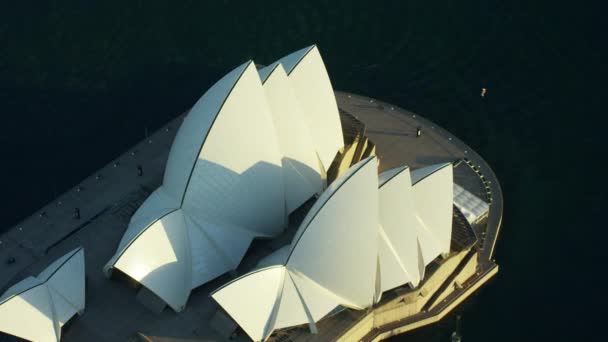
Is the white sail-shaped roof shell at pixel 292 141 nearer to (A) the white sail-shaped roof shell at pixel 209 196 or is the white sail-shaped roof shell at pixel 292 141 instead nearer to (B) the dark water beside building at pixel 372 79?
(A) the white sail-shaped roof shell at pixel 209 196

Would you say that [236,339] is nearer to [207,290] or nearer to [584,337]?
[207,290]

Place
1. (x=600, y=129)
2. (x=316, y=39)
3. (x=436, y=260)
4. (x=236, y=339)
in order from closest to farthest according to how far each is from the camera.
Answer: (x=236, y=339), (x=436, y=260), (x=600, y=129), (x=316, y=39)

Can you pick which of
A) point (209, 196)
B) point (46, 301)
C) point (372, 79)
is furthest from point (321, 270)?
point (372, 79)

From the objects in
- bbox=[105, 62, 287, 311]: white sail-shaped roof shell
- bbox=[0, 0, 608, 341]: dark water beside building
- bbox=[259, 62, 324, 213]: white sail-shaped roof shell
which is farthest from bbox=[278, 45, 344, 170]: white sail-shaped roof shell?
bbox=[0, 0, 608, 341]: dark water beside building

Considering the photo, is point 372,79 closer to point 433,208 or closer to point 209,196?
point 433,208

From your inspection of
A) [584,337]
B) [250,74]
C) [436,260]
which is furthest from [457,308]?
[250,74]
